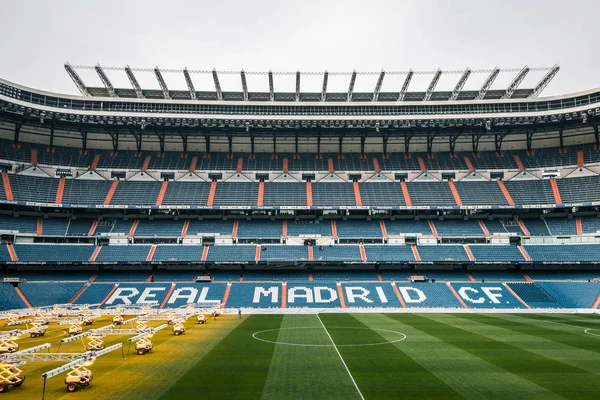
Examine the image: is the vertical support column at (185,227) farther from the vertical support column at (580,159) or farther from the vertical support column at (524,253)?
the vertical support column at (580,159)

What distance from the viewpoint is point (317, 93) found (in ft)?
206

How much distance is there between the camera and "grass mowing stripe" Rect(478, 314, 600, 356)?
23734mm

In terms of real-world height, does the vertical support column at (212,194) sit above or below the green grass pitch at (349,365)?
above

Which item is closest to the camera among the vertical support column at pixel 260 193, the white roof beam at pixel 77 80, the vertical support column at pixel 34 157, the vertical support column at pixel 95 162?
the white roof beam at pixel 77 80

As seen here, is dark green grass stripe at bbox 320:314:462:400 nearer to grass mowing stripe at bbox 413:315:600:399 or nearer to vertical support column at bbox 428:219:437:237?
grass mowing stripe at bbox 413:315:600:399

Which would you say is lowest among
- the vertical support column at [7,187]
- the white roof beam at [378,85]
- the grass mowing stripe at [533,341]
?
the grass mowing stripe at [533,341]

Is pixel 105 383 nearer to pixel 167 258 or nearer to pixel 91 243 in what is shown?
pixel 167 258

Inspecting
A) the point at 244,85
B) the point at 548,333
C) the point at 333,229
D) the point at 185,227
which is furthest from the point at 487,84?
the point at 185,227

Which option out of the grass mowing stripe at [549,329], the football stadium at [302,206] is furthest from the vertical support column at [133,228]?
the grass mowing stripe at [549,329]

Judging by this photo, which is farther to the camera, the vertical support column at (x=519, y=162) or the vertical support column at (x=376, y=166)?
the vertical support column at (x=376, y=166)

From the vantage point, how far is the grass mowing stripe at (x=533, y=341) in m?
19.0

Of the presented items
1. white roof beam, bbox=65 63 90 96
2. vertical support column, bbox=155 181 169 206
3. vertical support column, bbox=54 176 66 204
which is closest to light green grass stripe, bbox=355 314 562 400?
vertical support column, bbox=155 181 169 206

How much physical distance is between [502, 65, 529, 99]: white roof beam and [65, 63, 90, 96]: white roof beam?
60.6 m

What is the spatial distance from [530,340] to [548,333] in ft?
13.1
